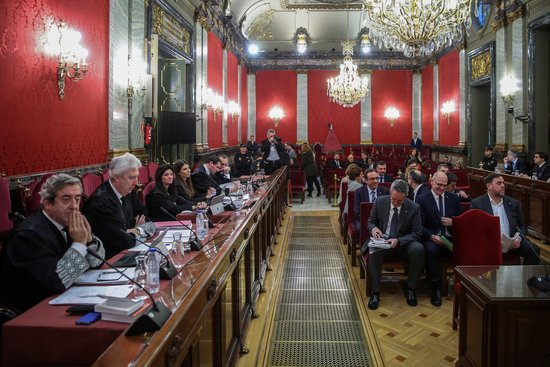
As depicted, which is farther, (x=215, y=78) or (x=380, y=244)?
(x=215, y=78)

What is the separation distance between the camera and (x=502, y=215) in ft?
15.3

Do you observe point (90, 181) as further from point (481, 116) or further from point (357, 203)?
point (481, 116)


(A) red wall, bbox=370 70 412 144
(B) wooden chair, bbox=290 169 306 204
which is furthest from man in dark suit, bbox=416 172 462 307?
(A) red wall, bbox=370 70 412 144

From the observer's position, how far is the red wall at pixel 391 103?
61.5ft

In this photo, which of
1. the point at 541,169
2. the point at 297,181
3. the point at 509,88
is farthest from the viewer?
the point at 297,181

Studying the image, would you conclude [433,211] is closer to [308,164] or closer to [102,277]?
[102,277]

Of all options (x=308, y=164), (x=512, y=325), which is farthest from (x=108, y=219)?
(x=308, y=164)

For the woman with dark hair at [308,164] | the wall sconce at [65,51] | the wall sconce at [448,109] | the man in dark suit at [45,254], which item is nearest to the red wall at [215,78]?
the woman with dark hair at [308,164]

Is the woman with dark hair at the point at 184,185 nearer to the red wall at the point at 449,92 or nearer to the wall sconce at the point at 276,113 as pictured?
the red wall at the point at 449,92

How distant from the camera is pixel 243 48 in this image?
17297 millimetres

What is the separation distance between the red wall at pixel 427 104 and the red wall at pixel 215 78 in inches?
322

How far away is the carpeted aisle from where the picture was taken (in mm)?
3451

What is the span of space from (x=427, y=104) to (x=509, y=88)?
6.99 m

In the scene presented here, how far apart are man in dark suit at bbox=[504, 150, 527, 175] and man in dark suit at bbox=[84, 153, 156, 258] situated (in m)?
8.01
